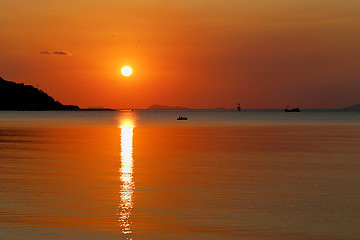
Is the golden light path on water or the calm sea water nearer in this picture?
the calm sea water

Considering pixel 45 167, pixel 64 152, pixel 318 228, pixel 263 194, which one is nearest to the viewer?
pixel 318 228

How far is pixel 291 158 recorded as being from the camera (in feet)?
154

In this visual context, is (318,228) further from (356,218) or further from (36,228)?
(36,228)

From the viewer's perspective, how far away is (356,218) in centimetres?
2188

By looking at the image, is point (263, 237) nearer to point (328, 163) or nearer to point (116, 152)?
point (328, 163)

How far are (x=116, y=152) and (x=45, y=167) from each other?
14618 mm

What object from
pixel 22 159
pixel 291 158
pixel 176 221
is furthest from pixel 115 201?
pixel 291 158

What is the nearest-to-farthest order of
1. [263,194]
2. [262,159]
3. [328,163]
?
[263,194] < [328,163] < [262,159]

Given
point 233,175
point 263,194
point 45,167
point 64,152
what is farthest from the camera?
point 64,152

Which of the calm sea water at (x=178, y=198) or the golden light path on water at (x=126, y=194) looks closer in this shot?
the calm sea water at (x=178, y=198)

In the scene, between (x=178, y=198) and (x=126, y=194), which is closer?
(x=178, y=198)

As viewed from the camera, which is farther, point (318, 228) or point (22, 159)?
point (22, 159)

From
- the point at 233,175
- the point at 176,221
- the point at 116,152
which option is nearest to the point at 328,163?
the point at 233,175

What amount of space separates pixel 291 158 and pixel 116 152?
17426 millimetres
